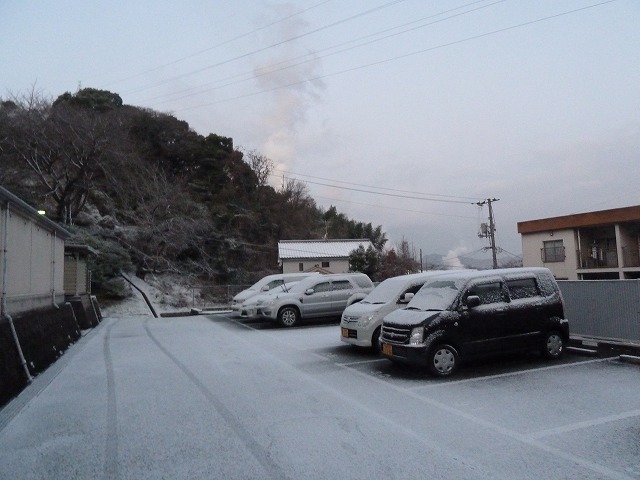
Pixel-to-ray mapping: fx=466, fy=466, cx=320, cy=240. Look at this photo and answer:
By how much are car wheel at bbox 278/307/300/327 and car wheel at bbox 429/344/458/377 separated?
9.12 meters

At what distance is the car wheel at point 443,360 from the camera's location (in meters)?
8.27

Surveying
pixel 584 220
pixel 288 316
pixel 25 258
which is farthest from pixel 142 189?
pixel 584 220

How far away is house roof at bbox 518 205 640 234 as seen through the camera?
28.0 m

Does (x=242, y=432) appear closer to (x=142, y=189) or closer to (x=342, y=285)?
(x=342, y=285)

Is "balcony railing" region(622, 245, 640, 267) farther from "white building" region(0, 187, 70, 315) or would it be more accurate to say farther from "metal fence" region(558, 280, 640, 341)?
"white building" region(0, 187, 70, 315)

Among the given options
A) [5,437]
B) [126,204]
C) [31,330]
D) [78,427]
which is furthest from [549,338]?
[126,204]

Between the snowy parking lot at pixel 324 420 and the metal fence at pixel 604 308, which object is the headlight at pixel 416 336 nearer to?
the snowy parking lot at pixel 324 420

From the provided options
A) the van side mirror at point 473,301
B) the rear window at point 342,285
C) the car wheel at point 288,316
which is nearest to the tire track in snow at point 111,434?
the van side mirror at point 473,301

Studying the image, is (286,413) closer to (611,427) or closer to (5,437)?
(5,437)

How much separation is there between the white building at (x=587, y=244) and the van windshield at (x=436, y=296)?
79.3 ft

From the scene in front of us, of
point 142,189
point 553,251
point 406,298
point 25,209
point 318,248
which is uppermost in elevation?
point 142,189

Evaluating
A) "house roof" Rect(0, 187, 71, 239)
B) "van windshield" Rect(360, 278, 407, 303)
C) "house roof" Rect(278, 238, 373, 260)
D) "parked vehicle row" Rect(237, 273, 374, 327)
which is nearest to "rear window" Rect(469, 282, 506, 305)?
"van windshield" Rect(360, 278, 407, 303)

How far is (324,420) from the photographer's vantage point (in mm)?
5953

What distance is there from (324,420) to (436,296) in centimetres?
424
